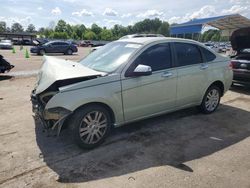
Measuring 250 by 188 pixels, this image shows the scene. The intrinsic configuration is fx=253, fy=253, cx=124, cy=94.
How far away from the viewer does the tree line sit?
3484 inches

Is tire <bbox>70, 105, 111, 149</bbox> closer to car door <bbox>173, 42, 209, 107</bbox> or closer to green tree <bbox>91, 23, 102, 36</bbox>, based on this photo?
car door <bbox>173, 42, 209, 107</bbox>

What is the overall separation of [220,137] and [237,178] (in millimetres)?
1393

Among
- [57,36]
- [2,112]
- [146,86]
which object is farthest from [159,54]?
[57,36]

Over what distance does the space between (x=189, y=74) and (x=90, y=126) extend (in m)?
2.42

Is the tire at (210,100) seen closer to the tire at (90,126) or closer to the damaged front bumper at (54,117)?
the tire at (90,126)

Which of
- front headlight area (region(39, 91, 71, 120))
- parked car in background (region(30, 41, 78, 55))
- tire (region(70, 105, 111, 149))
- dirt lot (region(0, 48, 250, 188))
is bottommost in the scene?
parked car in background (region(30, 41, 78, 55))

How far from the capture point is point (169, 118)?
5.69 metres

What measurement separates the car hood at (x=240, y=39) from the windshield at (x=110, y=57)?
222 inches

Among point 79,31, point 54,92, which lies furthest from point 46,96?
point 79,31

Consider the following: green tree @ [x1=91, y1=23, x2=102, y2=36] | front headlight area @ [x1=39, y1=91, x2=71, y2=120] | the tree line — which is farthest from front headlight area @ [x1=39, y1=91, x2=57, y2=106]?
green tree @ [x1=91, y1=23, x2=102, y2=36]

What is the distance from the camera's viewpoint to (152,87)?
4.64 metres

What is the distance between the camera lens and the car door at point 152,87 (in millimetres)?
4395

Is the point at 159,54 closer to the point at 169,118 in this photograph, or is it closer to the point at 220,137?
the point at 169,118

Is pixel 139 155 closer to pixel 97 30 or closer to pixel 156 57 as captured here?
pixel 156 57
